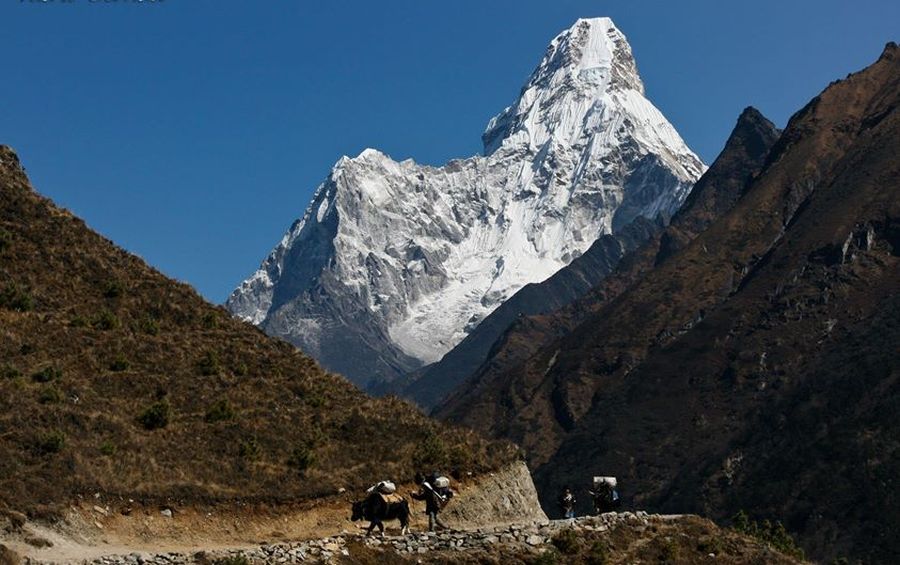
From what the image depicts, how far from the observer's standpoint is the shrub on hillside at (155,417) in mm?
47312

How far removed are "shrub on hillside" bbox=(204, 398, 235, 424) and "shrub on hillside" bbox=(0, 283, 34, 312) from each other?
10771mm

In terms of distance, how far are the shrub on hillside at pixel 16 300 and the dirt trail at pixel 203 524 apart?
1777 cm

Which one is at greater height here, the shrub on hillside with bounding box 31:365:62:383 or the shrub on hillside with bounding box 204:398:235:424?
the shrub on hillside with bounding box 31:365:62:383

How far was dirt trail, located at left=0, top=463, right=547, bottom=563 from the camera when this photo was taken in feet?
116

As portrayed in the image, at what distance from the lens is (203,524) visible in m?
41.1

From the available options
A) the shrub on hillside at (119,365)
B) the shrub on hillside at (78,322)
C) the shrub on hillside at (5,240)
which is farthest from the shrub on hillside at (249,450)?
the shrub on hillside at (5,240)

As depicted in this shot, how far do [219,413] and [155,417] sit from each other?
2829mm

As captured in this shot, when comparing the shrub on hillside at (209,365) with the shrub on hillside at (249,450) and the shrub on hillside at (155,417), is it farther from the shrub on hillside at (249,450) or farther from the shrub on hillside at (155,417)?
the shrub on hillside at (249,450)

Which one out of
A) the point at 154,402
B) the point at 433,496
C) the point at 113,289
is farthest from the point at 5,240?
the point at 433,496

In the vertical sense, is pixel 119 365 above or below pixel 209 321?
below

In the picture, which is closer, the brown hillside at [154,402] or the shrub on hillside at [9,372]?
the brown hillside at [154,402]

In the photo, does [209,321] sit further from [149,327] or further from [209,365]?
[209,365]

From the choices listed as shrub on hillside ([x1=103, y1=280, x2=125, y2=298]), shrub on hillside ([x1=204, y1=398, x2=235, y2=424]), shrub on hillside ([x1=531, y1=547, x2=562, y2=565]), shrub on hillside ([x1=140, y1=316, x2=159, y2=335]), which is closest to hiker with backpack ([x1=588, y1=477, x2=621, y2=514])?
shrub on hillside ([x1=531, y1=547, x2=562, y2=565])

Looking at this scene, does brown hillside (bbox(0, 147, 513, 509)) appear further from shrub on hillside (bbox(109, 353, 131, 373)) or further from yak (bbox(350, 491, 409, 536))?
yak (bbox(350, 491, 409, 536))
